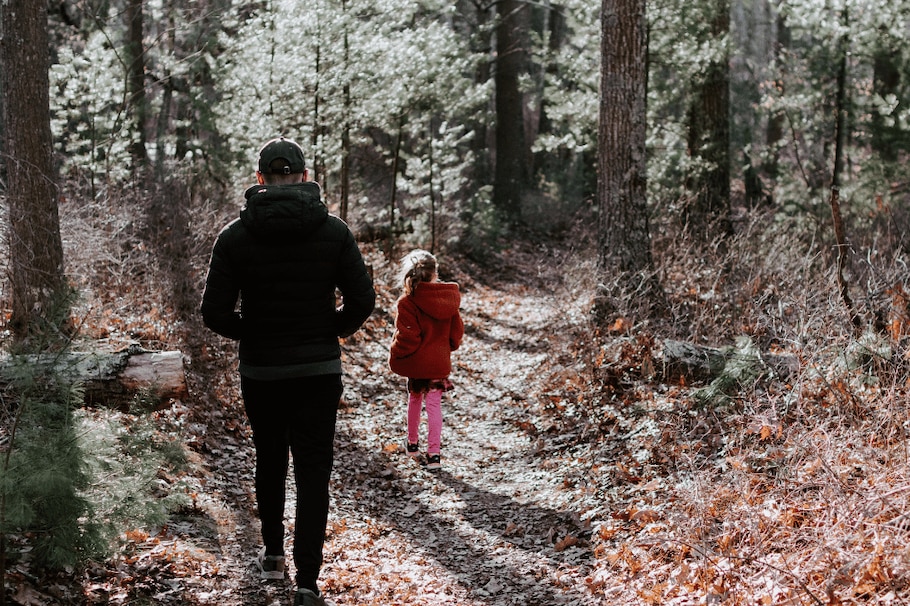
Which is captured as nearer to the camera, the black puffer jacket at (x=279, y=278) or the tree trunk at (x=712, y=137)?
the black puffer jacket at (x=279, y=278)

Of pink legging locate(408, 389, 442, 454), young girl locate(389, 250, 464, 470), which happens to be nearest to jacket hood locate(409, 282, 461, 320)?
young girl locate(389, 250, 464, 470)

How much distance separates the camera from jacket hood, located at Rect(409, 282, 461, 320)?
6.86m

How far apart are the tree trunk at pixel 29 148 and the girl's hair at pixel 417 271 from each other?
10.8ft

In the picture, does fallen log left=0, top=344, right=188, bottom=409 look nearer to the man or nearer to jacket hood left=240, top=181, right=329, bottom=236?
the man

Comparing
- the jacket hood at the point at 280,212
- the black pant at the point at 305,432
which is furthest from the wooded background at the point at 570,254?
the jacket hood at the point at 280,212

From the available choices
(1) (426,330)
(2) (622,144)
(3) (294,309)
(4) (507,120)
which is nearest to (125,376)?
(1) (426,330)

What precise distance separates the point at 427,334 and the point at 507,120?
14.4m

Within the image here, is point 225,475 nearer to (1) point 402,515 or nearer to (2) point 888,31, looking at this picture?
(1) point 402,515

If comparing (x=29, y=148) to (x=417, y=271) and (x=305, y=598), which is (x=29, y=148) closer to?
(x=417, y=271)

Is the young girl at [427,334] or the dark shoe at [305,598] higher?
the young girl at [427,334]

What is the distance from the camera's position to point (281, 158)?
13.6 ft

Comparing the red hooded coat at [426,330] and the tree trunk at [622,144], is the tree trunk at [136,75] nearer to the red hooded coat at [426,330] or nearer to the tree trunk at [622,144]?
the tree trunk at [622,144]

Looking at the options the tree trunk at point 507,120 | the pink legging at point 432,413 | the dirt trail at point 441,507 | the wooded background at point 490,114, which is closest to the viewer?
the dirt trail at point 441,507

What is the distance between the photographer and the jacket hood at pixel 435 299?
686 centimetres
